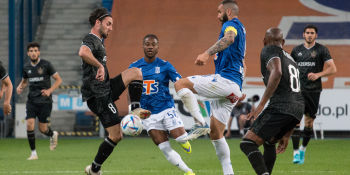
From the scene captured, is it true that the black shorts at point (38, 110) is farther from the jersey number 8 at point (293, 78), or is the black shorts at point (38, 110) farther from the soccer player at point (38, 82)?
the jersey number 8 at point (293, 78)

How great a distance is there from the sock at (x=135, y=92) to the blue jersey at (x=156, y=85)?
85 cm

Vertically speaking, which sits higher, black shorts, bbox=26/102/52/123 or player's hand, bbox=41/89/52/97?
player's hand, bbox=41/89/52/97

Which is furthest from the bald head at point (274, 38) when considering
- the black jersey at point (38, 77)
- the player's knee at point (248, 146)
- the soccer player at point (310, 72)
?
the black jersey at point (38, 77)

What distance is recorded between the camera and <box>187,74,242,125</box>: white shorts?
749 centimetres

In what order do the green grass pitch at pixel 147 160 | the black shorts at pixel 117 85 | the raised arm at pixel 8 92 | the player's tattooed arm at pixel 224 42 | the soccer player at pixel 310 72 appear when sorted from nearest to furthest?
the player's tattooed arm at pixel 224 42
the black shorts at pixel 117 85
the raised arm at pixel 8 92
the green grass pitch at pixel 147 160
the soccer player at pixel 310 72

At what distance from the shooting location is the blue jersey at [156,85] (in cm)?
879

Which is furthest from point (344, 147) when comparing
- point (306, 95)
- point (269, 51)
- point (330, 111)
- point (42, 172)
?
point (269, 51)

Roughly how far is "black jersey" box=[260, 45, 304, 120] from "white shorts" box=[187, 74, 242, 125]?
0.85 meters

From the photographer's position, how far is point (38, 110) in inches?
516

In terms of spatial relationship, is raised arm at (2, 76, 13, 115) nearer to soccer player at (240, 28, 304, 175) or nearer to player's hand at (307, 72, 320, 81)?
soccer player at (240, 28, 304, 175)

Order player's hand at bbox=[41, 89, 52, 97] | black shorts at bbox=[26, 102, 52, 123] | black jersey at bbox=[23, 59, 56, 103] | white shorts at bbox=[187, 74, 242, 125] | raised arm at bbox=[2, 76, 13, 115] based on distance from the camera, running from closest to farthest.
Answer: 1. white shorts at bbox=[187, 74, 242, 125]
2. raised arm at bbox=[2, 76, 13, 115]
3. player's hand at bbox=[41, 89, 52, 97]
4. black shorts at bbox=[26, 102, 52, 123]
5. black jersey at bbox=[23, 59, 56, 103]

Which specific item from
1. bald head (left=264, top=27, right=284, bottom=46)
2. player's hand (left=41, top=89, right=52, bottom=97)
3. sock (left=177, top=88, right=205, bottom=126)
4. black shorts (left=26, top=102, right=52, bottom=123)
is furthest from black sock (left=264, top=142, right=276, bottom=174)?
black shorts (left=26, top=102, right=52, bottom=123)

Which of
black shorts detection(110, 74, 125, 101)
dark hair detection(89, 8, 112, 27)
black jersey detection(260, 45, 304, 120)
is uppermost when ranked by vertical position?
dark hair detection(89, 8, 112, 27)

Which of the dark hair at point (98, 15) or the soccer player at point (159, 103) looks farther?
the soccer player at point (159, 103)
